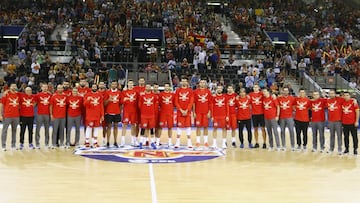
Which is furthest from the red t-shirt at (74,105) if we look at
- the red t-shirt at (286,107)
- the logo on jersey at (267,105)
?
the red t-shirt at (286,107)

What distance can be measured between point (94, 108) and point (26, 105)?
5.45ft

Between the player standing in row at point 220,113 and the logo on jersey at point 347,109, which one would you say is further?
the player standing in row at point 220,113

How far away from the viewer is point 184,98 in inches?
515

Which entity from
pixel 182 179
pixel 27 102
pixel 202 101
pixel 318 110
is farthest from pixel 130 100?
pixel 318 110

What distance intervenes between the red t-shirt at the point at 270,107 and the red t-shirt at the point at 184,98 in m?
1.95

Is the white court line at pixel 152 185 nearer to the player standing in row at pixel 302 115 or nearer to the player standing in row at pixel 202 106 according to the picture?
the player standing in row at pixel 202 106

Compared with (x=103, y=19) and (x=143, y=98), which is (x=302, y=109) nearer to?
(x=143, y=98)

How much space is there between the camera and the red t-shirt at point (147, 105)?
12.8 metres

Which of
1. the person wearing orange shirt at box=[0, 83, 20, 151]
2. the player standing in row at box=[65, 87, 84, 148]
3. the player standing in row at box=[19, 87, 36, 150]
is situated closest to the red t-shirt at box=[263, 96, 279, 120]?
the player standing in row at box=[65, 87, 84, 148]

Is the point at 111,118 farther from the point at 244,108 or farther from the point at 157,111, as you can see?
the point at 244,108

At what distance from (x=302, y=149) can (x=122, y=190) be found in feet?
20.4

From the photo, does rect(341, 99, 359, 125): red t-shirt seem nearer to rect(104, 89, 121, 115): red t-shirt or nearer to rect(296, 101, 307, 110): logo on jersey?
rect(296, 101, 307, 110): logo on jersey

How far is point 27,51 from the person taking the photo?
23.1m

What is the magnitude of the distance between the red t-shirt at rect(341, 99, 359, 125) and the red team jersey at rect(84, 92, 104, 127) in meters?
Result: 6.00
